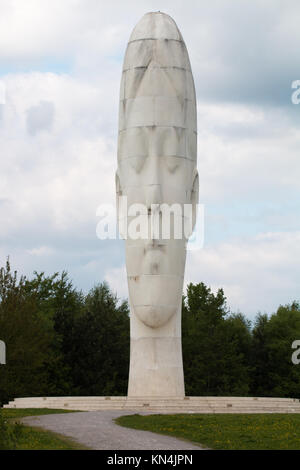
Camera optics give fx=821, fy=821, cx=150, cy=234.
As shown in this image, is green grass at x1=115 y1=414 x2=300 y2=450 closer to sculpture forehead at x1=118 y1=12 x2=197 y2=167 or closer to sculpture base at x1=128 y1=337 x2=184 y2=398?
sculpture base at x1=128 y1=337 x2=184 y2=398

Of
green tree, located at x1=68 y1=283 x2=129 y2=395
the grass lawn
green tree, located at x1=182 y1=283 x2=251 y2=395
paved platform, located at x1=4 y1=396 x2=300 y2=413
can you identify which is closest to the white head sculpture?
paved platform, located at x1=4 y1=396 x2=300 y2=413

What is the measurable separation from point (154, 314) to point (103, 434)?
40.2 ft

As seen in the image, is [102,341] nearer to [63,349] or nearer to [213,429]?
[63,349]

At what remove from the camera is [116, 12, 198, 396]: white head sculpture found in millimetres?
31188

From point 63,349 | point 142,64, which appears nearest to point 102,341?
point 63,349

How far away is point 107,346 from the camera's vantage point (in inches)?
1929

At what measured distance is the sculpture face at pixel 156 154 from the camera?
102 feet

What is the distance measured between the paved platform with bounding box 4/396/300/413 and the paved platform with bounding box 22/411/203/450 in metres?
4.26

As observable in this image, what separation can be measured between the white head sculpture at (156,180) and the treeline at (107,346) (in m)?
10.0

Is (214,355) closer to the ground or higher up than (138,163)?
closer to the ground

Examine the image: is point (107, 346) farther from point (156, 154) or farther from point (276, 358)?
point (156, 154)

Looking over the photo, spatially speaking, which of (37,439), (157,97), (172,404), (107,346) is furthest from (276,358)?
(37,439)
